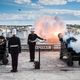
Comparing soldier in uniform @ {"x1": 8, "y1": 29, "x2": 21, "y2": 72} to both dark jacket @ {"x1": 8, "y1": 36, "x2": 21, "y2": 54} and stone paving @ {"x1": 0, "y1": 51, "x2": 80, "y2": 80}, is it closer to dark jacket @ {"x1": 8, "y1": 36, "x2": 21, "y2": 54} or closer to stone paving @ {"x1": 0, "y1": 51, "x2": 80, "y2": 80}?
dark jacket @ {"x1": 8, "y1": 36, "x2": 21, "y2": 54}

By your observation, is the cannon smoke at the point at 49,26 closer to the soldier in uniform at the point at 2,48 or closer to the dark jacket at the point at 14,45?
the soldier in uniform at the point at 2,48

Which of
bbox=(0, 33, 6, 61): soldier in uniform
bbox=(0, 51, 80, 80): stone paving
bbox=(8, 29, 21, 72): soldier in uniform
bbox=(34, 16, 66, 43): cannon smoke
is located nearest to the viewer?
bbox=(0, 51, 80, 80): stone paving

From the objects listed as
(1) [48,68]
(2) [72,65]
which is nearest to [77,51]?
(2) [72,65]

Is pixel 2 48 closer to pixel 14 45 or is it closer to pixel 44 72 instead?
pixel 14 45

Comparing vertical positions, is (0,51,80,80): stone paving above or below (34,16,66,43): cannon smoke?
below

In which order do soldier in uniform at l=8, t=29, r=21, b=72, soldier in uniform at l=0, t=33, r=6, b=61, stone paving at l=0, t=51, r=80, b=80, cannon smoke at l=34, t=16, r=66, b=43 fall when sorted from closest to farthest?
1. stone paving at l=0, t=51, r=80, b=80
2. soldier in uniform at l=8, t=29, r=21, b=72
3. soldier in uniform at l=0, t=33, r=6, b=61
4. cannon smoke at l=34, t=16, r=66, b=43

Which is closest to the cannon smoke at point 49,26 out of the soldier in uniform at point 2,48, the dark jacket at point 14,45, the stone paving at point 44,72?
the stone paving at point 44,72

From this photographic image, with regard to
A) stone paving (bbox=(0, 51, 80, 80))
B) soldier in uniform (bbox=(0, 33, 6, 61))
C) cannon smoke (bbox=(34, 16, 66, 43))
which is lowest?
stone paving (bbox=(0, 51, 80, 80))

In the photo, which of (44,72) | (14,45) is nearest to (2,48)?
(14,45)

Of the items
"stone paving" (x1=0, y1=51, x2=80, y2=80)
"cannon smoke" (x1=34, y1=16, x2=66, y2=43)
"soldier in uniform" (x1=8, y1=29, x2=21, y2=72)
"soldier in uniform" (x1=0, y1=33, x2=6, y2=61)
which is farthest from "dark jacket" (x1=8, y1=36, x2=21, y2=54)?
"cannon smoke" (x1=34, y1=16, x2=66, y2=43)

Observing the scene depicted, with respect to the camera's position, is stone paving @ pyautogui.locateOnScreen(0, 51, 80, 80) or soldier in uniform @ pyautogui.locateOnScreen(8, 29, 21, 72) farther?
soldier in uniform @ pyautogui.locateOnScreen(8, 29, 21, 72)

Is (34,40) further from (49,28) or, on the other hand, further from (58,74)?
(49,28)

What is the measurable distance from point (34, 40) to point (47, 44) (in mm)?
6291

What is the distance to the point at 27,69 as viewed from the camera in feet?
53.3
